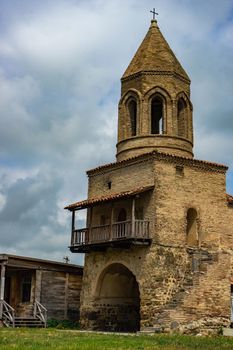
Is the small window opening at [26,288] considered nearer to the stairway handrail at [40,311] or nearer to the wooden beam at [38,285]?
the wooden beam at [38,285]

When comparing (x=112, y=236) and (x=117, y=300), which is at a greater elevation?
(x=112, y=236)

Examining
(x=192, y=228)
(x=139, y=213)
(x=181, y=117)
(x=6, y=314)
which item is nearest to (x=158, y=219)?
(x=139, y=213)

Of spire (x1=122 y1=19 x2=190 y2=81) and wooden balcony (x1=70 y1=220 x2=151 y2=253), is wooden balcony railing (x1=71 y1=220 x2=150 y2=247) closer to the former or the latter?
wooden balcony (x1=70 y1=220 x2=151 y2=253)

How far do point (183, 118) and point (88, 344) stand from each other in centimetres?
1556

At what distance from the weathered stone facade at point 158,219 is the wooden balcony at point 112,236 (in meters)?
0.07

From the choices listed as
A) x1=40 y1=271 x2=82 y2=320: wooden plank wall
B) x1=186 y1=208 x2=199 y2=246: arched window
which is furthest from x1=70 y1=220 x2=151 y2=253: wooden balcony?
x1=40 y1=271 x2=82 y2=320: wooden plank wall

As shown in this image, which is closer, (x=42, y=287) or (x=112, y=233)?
(x=112, y=233)

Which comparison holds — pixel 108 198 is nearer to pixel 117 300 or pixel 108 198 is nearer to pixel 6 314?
pixel 117 300

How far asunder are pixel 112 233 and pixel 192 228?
413 cm

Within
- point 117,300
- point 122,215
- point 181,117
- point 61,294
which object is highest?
point 181,117

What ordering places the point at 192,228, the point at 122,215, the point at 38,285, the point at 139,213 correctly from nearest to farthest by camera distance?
1. the point at 139,213
2. the point at 192,228
3. the point at 122,215
4. the point at 38,285

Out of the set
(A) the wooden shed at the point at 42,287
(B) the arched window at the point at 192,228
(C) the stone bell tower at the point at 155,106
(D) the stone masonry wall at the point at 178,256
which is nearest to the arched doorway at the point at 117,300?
(D) the stone masonry wall at the point at 178,256

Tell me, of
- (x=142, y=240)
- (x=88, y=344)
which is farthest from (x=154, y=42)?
(x=88, y=344)

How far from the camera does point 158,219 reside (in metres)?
25.5
